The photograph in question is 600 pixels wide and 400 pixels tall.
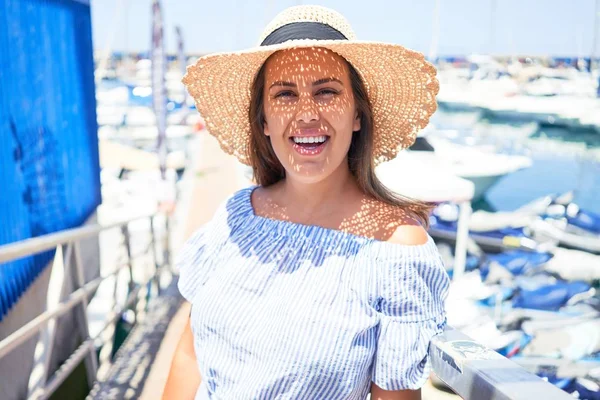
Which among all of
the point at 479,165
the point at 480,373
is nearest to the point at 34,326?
the point at 480,373

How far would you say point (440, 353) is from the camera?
3.53ft

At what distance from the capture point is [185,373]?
1.48 meters

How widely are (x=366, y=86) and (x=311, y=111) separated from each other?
257 mm

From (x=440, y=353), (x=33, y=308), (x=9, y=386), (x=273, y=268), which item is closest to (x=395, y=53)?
(x=273, y=268)

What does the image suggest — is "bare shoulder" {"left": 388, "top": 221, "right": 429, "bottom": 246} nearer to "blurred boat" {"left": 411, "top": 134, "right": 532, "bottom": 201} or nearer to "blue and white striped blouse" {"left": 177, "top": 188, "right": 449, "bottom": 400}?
"blue and white striped blouse" {"left": 177, "top": 188, "right": 449, "bottom": 400}

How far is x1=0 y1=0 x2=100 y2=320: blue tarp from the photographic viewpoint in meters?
2.33

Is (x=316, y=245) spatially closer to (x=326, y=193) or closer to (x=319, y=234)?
(x=319, y=234)

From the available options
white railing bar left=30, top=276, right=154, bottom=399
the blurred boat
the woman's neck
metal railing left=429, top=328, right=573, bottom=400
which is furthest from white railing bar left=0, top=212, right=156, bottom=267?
the blurred boat

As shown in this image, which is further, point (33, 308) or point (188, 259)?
point (33, 308)

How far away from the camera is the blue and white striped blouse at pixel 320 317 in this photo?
1.14 meters

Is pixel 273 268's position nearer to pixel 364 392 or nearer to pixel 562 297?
pixel 364 392

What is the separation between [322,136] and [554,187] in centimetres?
1906

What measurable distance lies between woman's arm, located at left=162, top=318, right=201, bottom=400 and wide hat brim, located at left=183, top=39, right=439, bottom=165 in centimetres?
64

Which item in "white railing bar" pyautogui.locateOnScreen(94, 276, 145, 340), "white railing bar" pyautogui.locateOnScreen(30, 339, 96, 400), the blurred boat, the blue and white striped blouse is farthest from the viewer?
the blurred boat
